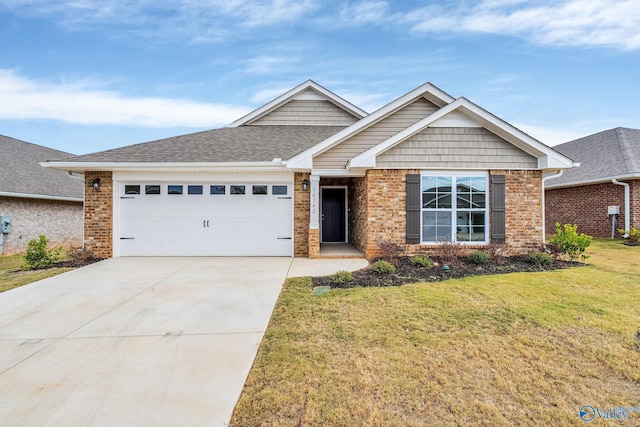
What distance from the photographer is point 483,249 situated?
27.2 feet

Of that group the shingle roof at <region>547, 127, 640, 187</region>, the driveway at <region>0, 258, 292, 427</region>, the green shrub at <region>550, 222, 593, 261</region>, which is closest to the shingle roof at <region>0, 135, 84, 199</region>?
the driveway at <region>0, 258, 292, 427</region>

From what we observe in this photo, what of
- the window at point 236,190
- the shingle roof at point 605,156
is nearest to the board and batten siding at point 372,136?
the window at point 236,190

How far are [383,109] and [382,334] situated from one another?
23.3ft

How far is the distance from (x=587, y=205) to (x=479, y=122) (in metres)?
10.6

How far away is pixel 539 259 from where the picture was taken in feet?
25.0

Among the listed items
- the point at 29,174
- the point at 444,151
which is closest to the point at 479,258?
the point at 444,151

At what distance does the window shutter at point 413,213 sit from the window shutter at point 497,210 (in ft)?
6.65

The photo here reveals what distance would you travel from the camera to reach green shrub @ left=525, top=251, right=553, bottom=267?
761cm

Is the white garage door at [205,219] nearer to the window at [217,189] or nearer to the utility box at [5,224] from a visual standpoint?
the window at [217,189]

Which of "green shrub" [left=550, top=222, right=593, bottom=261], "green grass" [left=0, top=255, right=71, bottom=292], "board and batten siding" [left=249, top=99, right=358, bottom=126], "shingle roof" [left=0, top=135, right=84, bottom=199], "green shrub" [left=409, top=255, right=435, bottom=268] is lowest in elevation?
"green grass" [left=0, top=255, right=71, bottom=292]

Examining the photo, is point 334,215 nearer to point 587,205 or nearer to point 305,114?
point 305,114

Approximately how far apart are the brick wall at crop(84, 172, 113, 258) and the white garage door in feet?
1.00

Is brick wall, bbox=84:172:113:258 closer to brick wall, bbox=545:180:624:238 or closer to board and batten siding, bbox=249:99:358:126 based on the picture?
board and batten siding, bbox=249:99:358:126

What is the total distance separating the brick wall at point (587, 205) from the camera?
43.2 feet
